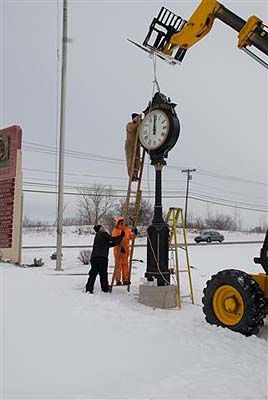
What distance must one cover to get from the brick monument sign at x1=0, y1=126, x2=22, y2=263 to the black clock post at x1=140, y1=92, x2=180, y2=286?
23.0ft

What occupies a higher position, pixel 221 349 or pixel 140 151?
pixel 140 151

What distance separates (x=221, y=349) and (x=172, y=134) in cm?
457

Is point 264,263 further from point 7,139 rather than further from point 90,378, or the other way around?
point 7,139

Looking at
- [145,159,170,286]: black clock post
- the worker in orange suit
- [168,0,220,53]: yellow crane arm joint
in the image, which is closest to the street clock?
[145,159,170,286]: black clock post

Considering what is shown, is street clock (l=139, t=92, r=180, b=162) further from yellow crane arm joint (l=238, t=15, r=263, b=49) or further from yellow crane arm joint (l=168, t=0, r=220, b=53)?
yellow crane arm joint (l=238, t=15, r=263, b=49)

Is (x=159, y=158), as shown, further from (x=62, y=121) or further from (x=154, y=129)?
(x=62, y=121)

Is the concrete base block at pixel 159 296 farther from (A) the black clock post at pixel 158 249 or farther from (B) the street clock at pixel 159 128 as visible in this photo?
(B) the street clock at pixel 159 128

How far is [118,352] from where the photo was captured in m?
5.45

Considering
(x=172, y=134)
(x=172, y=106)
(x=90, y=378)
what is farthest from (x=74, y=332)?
(x=172, y=106)

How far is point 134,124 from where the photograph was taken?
993 cm

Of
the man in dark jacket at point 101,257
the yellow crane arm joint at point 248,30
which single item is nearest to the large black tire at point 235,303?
the man in dark jacket at point 101,257

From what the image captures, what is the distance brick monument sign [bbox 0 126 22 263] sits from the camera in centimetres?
1489

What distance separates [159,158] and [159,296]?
2786 millimetres

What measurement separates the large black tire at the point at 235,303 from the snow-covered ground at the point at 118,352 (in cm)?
17
